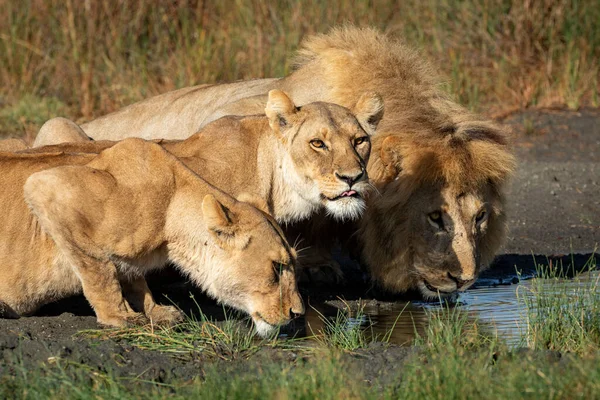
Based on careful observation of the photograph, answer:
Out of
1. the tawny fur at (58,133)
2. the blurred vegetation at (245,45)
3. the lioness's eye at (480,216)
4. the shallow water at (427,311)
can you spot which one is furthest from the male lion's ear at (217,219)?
the blurred vegetation at (245,45)

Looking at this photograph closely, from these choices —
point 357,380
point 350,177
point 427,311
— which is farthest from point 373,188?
point 357,380

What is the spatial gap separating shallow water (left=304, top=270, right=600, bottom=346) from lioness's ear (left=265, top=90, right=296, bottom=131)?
115 cm

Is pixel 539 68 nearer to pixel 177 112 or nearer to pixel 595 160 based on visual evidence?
pixel 595 160

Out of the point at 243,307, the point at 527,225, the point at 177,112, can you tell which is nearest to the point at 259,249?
the point at 243,307

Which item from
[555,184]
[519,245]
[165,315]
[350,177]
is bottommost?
[555,184]

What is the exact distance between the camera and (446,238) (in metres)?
6.84

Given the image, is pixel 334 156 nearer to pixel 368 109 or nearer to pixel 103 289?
pixel 368 109

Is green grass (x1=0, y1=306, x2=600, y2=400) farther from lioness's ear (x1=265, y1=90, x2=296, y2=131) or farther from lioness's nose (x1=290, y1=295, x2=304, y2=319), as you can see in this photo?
lioness's ear (x1=265, y1=90, x2=296, y2=131)

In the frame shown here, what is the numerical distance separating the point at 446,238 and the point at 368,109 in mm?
923

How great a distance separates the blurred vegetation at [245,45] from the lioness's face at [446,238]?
636 cm

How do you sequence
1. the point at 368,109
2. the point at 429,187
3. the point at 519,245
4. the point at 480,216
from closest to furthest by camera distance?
the point at 368,109
the point at 429,187
the point at 480,216
the point at 519,245

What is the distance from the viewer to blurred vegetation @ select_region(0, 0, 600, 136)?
13336mm

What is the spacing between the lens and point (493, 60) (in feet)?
46.6

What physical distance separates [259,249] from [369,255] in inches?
71.9
